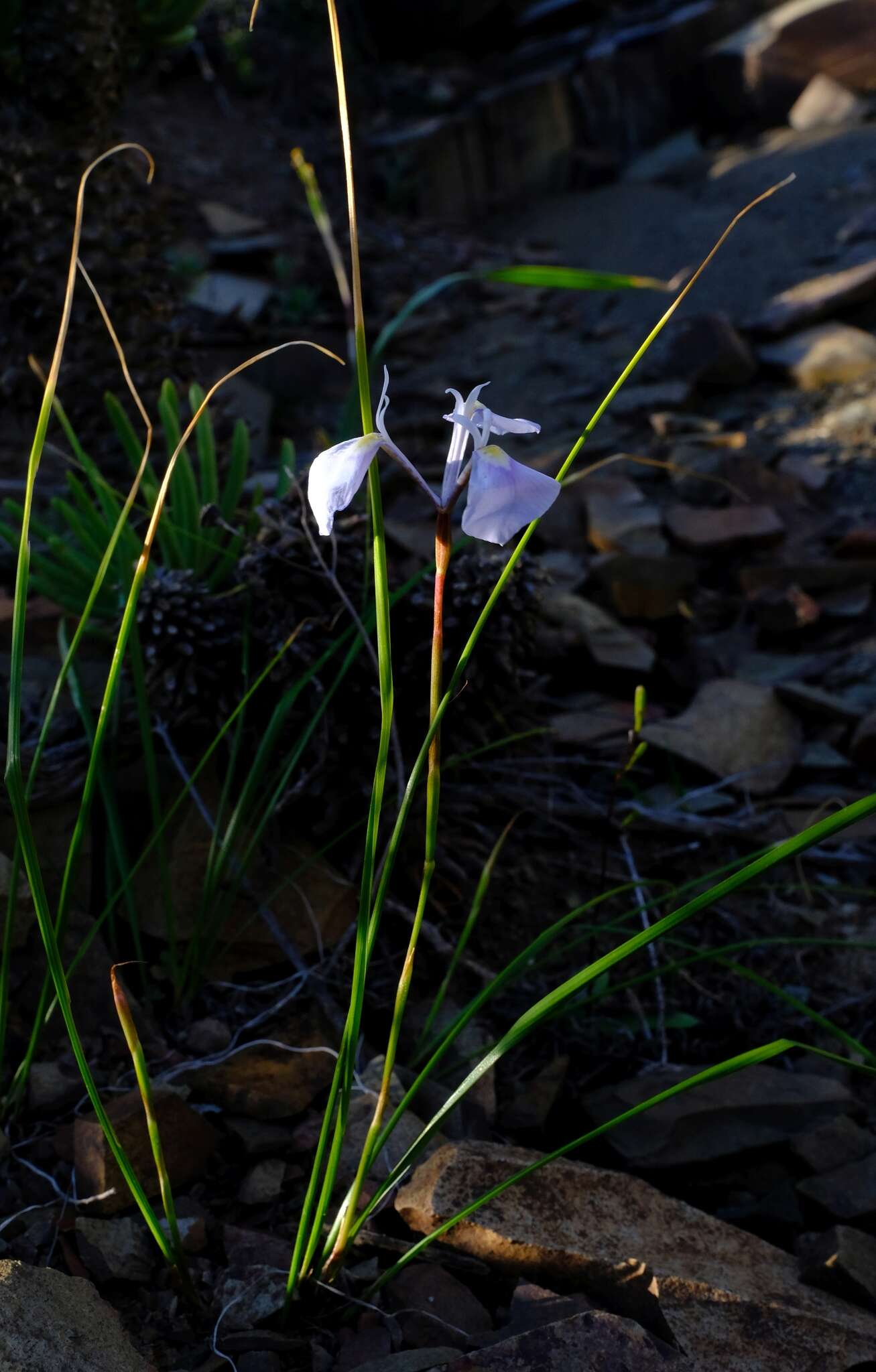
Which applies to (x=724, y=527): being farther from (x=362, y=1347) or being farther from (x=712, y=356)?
(x=362, y=1347)

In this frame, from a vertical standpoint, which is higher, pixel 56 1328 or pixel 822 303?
→ pixel 56 1328

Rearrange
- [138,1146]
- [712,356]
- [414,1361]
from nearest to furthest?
1. [414,1361]
2. [138,1146]
3. [712,356]

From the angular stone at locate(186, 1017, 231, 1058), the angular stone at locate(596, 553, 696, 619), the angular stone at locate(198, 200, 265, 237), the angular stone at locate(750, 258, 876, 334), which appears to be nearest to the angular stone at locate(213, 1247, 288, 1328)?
the angular stone at locate(186, 1017, 231, 1058)

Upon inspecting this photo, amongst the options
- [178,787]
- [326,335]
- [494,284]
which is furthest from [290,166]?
[178,787]

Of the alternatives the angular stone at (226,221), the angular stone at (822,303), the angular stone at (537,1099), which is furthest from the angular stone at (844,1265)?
the angular stone at (226,221)

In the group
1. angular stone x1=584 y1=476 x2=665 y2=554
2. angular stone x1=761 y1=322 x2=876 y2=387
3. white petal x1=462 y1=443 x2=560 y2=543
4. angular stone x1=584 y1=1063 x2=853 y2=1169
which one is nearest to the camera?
white petal x1=462 y1=443 x2=560 y2=543

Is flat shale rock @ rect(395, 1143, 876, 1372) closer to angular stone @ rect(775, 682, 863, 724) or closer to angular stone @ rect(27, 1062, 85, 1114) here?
angular stone @ rect(27, 1062, 85, 1114)

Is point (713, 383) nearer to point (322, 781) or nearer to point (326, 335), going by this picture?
point (326, 335)

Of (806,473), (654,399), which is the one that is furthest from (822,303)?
(806,473)
